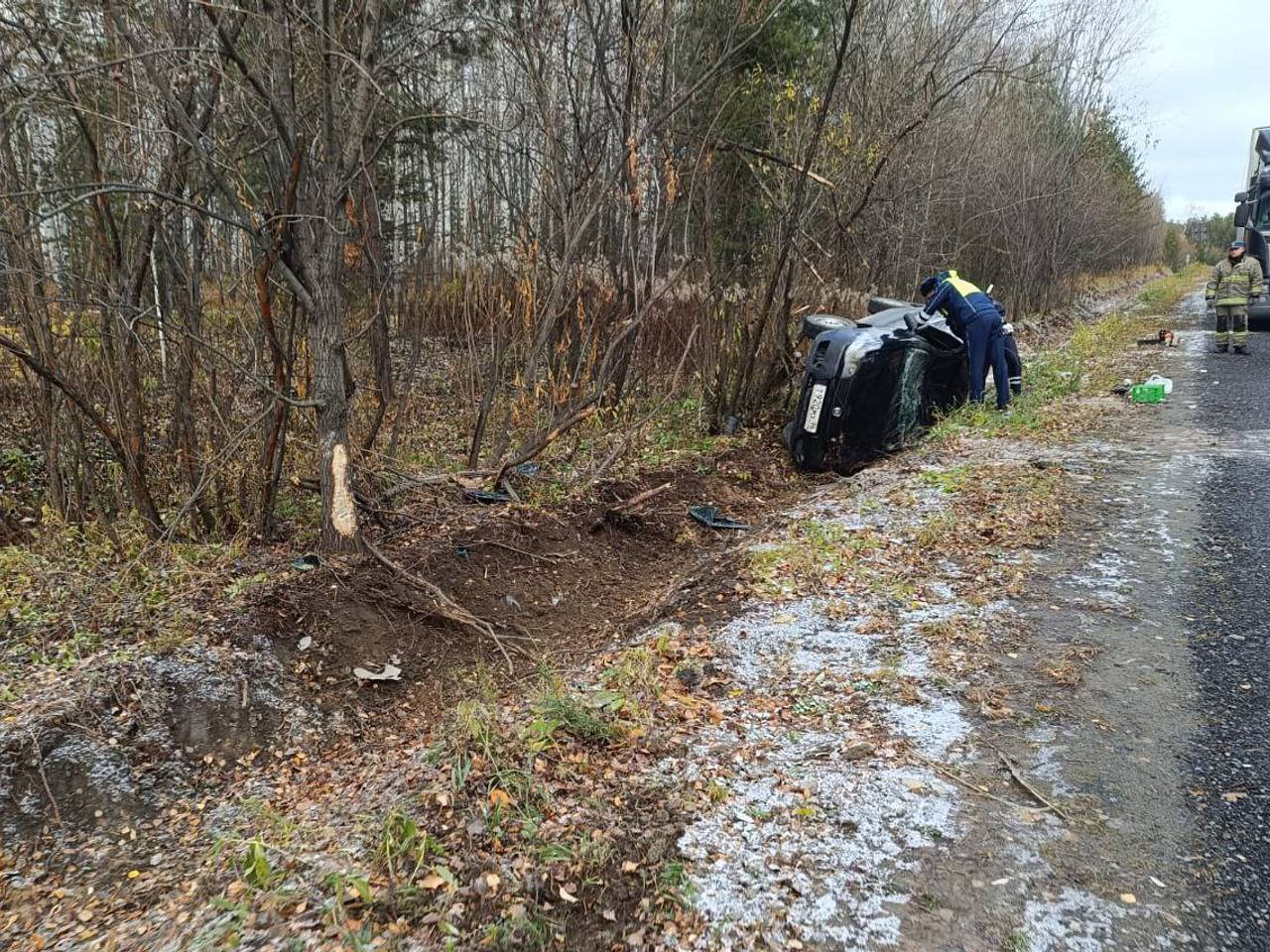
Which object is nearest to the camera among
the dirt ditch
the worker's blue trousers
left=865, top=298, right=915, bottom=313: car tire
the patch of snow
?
the patch of snow

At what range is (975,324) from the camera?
7508 millimetres

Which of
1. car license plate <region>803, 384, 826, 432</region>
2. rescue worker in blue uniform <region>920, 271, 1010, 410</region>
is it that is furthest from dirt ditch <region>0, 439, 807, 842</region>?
rescue worker in blue uniform <region>920, 271, 1010, 410</region>

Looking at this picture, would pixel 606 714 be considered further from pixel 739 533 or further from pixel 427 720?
pixel 739 533

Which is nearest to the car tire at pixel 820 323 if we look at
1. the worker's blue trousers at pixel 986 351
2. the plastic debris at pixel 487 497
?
the worker's blue trousers at pixel 986 351

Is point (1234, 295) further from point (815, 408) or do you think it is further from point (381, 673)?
point (381, 673)

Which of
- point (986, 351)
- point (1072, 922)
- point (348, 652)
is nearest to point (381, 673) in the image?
point (348, 652)

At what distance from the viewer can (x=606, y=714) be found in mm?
2959

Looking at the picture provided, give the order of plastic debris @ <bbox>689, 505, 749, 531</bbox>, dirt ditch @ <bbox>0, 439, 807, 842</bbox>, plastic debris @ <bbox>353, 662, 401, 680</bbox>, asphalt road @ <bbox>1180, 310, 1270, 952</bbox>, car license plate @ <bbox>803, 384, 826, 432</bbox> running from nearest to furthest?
1. asphalt road @ <bbox>1180, 310, 1270, 952</bbox>
2. dirt ditch @ <bbox>0, 439, 807, 842</bbox>
3. plastic debris @ <bbox>353, 662, 401, 680</bbox>
4. plastic debris @ <bbox>689, 505, 749, 531</bbox>
5. car license plate @ <bbox>803, 384, 826, 432</bbox>

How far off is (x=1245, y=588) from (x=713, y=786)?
301cm

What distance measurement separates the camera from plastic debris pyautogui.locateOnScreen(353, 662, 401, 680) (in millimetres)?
3934

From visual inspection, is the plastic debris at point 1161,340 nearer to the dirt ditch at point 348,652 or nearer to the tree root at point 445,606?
the dirt ditch at point 348,652

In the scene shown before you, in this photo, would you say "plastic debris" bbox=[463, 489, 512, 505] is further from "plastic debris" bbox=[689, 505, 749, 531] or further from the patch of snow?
the patch of snow

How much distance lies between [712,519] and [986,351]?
357 cm

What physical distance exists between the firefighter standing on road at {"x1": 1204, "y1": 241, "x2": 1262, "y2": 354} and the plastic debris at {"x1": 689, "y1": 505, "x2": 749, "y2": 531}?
420 inches
